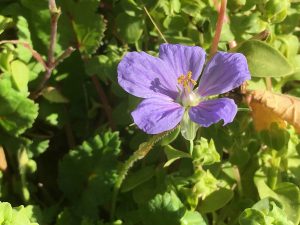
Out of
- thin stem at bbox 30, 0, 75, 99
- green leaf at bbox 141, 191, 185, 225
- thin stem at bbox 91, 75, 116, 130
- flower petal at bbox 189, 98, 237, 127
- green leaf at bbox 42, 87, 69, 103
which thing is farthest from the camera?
thin stem at bbox 91, 75, 116, 130

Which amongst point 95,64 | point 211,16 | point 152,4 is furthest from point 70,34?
point 211,16

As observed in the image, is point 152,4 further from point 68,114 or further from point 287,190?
point 287,190

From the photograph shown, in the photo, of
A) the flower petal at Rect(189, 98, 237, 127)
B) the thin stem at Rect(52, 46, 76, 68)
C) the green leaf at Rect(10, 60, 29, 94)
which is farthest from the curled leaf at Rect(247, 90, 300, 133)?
the green leaf at Rect(10, 60, 29, 94)

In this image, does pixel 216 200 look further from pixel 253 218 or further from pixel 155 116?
pixel 155 116

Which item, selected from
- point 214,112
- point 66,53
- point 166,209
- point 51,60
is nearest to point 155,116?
point 214,112

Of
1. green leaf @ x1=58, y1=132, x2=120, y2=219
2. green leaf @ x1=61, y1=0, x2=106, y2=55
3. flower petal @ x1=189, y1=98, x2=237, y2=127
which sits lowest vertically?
green leaf @ x1=58, y1=132, x2=120, y2=219

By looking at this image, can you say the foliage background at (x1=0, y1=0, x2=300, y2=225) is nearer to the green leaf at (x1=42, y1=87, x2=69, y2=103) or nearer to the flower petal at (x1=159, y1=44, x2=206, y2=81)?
the green leaf at (x1=42, y1=87, x2=69, y2=103)

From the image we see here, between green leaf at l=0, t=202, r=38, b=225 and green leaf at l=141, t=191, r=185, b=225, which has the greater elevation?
green leaf at l=0, t=202, r=38, b=225
